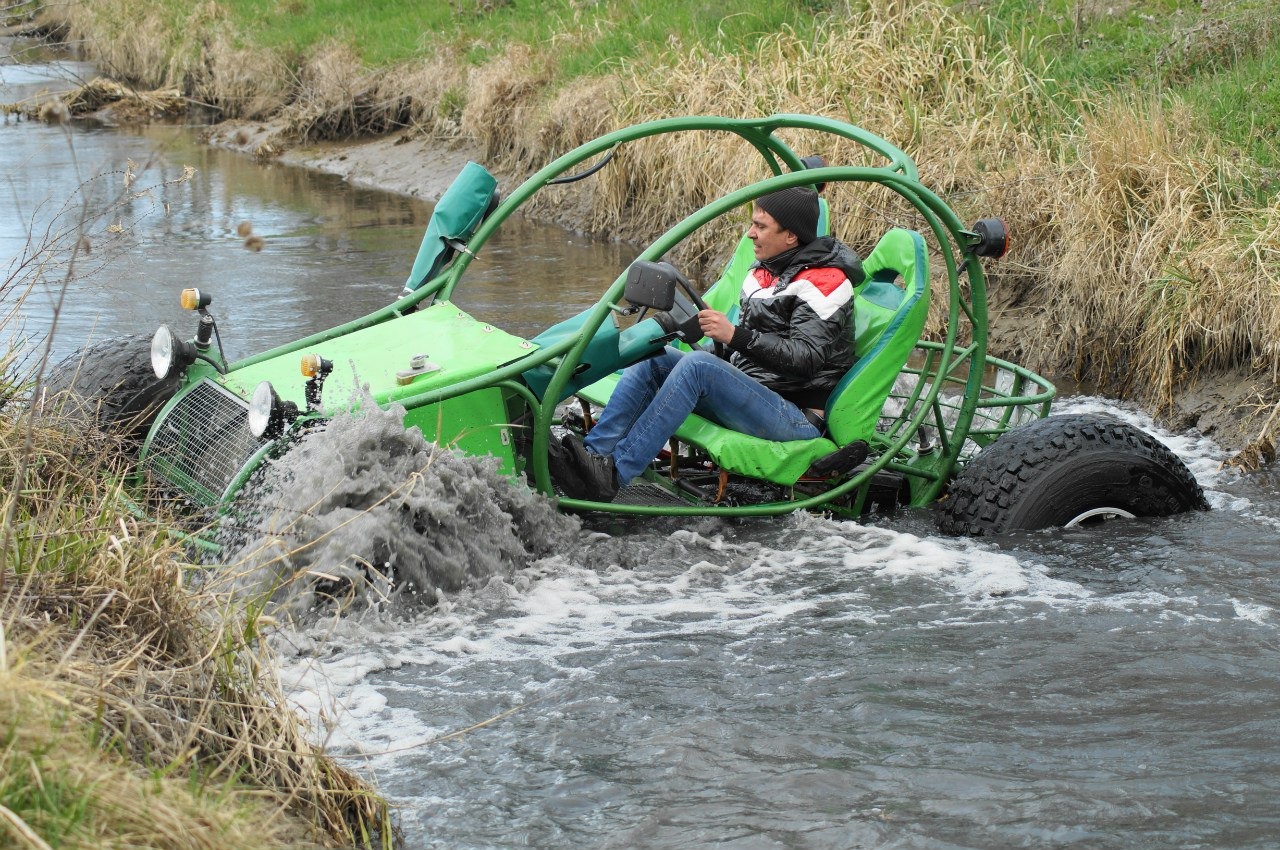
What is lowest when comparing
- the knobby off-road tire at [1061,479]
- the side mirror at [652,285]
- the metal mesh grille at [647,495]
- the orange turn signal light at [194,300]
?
the metal mesh grille at [647,495]

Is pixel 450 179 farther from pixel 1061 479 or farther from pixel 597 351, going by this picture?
pixel 1061 479

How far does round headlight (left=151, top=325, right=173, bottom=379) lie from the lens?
5.12 m

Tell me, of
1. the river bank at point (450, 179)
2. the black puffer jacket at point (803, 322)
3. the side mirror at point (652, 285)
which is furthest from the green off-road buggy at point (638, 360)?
the river bank at point (450, 179)

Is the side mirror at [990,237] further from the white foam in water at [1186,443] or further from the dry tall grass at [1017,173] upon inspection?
the dry tall grass at [1017,173]

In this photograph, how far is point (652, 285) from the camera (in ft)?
15.3

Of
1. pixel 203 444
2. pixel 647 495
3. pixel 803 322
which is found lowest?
pixel 647 495

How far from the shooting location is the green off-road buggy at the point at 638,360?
16.4 feet

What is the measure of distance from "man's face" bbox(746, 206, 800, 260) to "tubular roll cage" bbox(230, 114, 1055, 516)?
23 cm

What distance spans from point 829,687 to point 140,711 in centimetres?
211

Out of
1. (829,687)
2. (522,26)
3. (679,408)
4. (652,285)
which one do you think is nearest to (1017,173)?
(679,408)

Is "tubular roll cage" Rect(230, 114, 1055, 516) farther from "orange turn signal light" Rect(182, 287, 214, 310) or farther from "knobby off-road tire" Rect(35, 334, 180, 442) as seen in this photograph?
"knobby off-road tire" Rect(35, 334, 180, 442)

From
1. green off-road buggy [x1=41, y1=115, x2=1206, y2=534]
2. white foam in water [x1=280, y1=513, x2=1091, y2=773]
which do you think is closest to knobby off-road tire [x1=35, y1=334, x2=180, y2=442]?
green off-road buggy [x1=41, y1=115, x2=1206, y2=534]

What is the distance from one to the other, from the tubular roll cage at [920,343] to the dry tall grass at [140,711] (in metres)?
1.50

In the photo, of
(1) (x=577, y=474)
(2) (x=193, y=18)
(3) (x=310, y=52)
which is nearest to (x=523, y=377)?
(1) (x=577, y=474)
